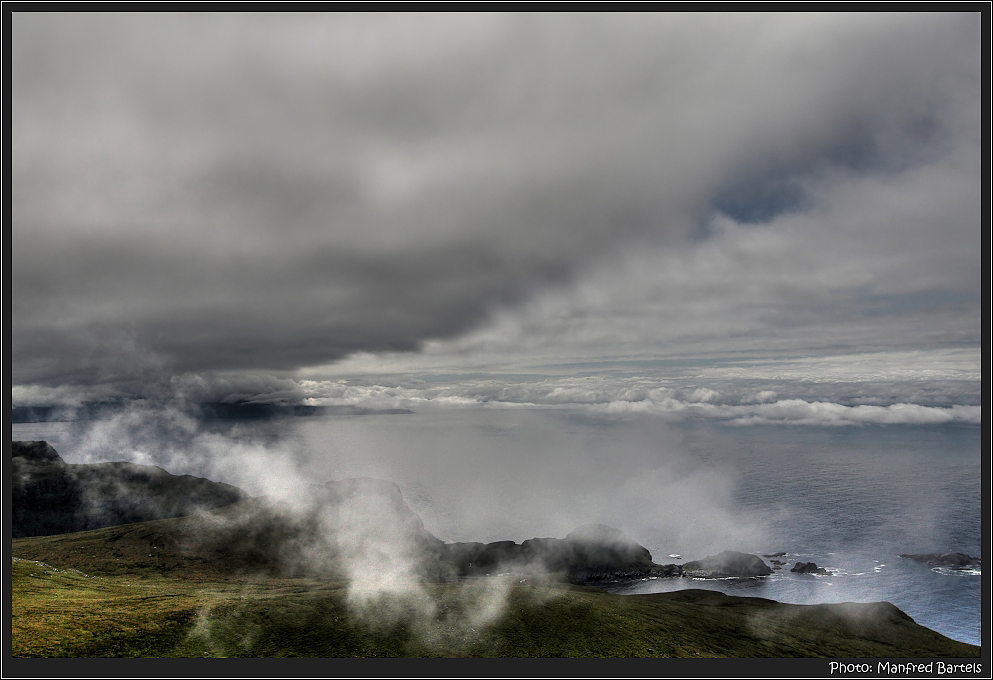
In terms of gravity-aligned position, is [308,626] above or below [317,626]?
above

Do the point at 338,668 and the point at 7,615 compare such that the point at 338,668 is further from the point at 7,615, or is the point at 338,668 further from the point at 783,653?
the point at 783,653

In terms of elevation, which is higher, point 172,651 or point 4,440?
point 4,440

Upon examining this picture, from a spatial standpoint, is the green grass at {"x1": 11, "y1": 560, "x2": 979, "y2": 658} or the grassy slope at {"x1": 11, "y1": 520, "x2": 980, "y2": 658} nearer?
the grassy slope at {"x1": 11, "y1": 520, "x2": 980, "y2": 658}

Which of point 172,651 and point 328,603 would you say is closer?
point 172,651

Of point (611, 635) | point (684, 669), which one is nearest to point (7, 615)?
point (684, 669)

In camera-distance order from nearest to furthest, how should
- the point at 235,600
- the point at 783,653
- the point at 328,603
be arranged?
the point at 235,600 → the point at 328,603 → the point at 783,653

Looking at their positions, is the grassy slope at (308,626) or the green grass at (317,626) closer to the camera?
the grassy slope at (308,626)

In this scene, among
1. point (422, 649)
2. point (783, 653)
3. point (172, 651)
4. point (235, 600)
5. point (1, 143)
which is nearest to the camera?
A: point (1, 143)

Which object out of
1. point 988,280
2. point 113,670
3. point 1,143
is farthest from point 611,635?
point 1,143

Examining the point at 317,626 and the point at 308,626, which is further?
the point at 317,626

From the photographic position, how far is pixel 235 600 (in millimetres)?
167250

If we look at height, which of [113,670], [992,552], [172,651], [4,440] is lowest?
[172,651]

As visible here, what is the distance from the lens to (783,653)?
198m

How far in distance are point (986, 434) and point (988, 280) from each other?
682 inches
